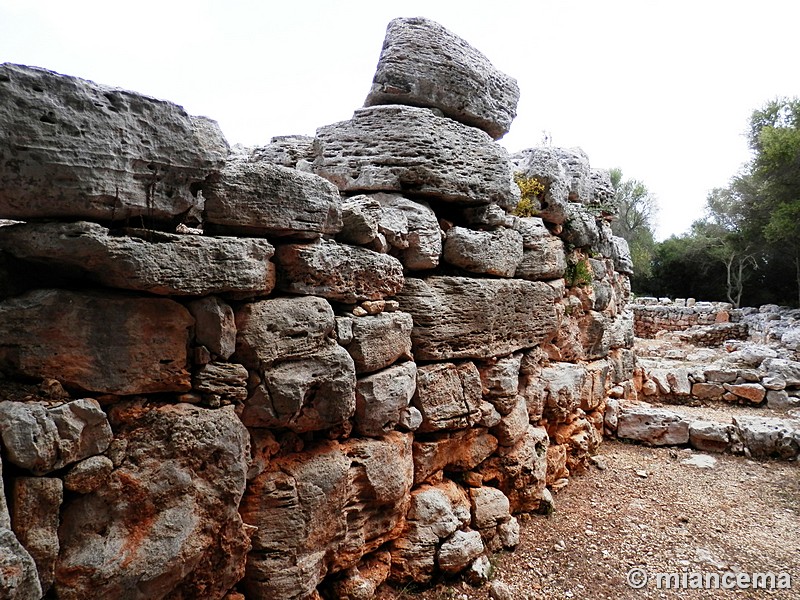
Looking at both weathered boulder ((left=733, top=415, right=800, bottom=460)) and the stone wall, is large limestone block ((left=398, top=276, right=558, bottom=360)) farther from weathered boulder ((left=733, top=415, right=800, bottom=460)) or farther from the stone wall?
weathered boulder ((left=733, top=415, right=800, bottom=460))

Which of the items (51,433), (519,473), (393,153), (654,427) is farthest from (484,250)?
(654,427)

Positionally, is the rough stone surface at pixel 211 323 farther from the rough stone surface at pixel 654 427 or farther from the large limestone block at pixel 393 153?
the rough stone surface at pixel 654 427

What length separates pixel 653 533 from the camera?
15.6ft

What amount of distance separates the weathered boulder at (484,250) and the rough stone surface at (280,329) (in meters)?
1.44

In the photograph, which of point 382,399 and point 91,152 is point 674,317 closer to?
point 382,399

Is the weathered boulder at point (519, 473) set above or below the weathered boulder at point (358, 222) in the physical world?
below

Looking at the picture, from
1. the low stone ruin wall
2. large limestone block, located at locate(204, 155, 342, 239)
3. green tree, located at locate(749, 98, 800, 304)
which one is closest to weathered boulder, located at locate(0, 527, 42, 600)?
large limestone block, located at locate(204, 155, 342, 239)

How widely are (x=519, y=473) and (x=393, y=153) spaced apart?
297 centimetres

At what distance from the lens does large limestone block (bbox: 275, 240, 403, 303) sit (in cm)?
298

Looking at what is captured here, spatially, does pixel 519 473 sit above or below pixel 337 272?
below

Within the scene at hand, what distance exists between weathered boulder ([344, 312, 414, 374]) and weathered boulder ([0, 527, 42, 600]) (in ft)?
6.10

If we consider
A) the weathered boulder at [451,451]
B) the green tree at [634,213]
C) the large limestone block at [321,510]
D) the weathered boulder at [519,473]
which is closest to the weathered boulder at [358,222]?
the large limestone block at [321,510]

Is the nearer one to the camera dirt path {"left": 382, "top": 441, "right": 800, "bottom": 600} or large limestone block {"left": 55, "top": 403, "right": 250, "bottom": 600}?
large limestone block {"left": 55, "top": 403, "right": 250, "bottom": 600}

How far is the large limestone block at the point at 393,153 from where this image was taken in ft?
13.0
